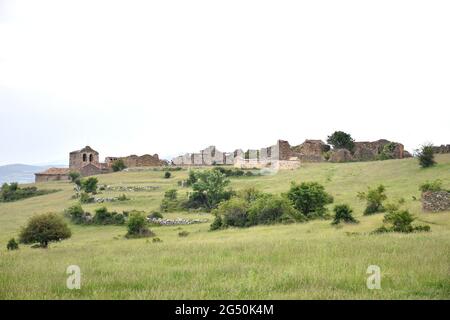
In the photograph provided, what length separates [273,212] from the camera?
36.6 m

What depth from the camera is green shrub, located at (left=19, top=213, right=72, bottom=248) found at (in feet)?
100

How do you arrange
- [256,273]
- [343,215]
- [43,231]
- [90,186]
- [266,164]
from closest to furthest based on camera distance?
[256,273] → [343,215] → [43,231] → [90,186] → [266,164]

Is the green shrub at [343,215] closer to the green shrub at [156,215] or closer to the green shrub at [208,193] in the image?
the green shrub at [156,215]

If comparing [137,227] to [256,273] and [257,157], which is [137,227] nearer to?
[256,273]

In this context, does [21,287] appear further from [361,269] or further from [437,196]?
[437,196]

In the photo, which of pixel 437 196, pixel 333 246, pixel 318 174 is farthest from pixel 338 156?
pixel 333 246

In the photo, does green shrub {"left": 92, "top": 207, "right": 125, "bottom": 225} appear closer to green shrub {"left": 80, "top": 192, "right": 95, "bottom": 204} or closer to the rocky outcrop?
green shrub {"left": 80, "top": 192, "right": 95, "bottom": 204}

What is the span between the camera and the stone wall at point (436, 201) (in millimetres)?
29844

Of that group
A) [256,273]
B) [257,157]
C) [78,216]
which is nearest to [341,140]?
[257,157]

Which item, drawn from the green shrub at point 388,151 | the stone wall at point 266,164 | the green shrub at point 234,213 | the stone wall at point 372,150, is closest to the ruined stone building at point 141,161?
the stone wall at point 266,164

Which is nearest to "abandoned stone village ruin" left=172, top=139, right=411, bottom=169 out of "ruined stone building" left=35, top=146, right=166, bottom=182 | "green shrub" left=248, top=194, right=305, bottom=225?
"ruined stone building" left=35, top=146, right=166, bottom=182

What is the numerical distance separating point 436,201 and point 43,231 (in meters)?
23.7

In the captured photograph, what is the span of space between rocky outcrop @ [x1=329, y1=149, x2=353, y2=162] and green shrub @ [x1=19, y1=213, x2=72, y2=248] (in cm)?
5391
